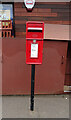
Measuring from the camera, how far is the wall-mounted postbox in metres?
2.09

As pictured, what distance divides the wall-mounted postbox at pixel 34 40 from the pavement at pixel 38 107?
1.38 m

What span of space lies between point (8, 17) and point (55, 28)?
167 centimetres

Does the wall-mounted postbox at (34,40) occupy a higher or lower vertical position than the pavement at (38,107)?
higher

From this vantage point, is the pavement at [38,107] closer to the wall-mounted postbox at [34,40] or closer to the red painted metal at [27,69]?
the red painted metal at [27,69]

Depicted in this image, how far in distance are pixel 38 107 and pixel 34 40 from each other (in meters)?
1.89

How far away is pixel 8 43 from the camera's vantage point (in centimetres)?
301

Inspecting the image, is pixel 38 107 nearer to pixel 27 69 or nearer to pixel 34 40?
pixel 27 69

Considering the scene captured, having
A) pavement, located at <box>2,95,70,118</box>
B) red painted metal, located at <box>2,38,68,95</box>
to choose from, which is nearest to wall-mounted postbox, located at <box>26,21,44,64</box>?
Answer: red painted metal, located at <box>2,38,68,95</box>

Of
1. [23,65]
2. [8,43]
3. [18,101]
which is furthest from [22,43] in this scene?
[18,101]

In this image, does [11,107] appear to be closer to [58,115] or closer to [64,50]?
[58,115]

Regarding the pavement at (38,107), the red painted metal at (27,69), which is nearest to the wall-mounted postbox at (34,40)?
the red painted metal at (27,69)

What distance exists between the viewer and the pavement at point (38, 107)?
8.47 ft

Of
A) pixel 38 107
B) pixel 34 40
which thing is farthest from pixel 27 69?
pixel 34 40

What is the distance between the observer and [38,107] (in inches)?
112
